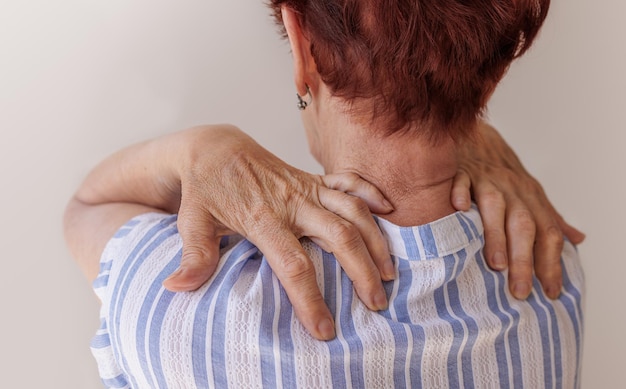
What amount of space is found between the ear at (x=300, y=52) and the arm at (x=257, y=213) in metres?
0.11

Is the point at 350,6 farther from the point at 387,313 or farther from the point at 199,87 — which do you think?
the point at 199,87

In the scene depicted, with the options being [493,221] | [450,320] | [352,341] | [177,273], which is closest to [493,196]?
[493,221]

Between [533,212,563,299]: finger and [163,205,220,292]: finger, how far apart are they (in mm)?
465

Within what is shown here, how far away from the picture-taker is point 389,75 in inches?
29.3

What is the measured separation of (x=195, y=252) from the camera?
77cm

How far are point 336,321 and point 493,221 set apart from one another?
31 centimetres

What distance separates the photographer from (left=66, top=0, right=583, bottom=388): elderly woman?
2.38ft

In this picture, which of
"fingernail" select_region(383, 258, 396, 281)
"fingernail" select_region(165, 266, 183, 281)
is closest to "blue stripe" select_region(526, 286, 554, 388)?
"fingernail" select_region(383, 258, 396, 281)

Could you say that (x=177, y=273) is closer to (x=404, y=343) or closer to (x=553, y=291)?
(x=404, y=343)

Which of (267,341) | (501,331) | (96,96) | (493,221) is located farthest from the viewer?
(96,96)

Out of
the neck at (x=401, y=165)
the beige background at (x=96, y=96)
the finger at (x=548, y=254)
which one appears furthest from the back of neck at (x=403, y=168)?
the beige background at (x=96, y=96)

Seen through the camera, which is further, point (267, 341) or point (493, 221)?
point (493, 221)

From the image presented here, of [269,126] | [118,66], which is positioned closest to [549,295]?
[269,126]

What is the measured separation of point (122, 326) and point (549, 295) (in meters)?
0.57
